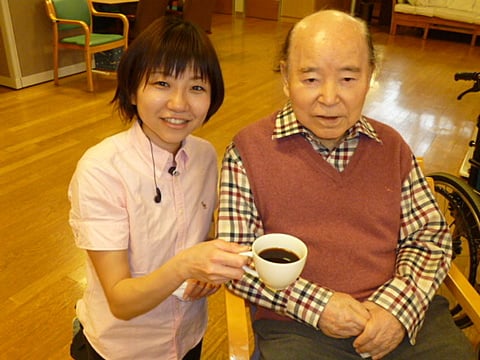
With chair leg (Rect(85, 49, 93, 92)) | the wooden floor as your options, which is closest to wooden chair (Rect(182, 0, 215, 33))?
the wooden floor

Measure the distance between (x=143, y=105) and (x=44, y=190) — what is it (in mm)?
2015

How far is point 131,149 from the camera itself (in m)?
1.18

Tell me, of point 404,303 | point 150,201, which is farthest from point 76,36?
point 404,303

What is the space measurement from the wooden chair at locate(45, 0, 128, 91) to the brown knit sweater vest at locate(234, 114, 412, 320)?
375 cm

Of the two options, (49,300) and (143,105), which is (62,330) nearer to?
(49,300)

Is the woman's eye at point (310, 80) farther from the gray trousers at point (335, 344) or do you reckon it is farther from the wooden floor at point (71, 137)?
the gray trousers at point (335, 344)

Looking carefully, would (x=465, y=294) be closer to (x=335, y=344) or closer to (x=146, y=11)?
(x=335, y=344)

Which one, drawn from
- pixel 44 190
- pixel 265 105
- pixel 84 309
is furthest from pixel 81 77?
pixel 84 309

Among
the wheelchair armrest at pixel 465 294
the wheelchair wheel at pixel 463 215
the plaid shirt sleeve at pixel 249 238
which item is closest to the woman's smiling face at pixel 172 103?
the plaid shirt sleeve at pixel 249 238

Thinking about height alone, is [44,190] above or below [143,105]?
below

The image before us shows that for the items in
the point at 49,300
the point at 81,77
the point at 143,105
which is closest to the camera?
the point at 143,105

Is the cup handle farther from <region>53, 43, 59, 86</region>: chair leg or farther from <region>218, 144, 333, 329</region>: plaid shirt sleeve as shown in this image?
<region>53, 43, 59, 86</region>: chair leg

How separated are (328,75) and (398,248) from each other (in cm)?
55

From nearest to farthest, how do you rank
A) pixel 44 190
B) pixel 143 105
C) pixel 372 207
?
pixel 143 105 → pixel 372 207 → pixel 44 190
